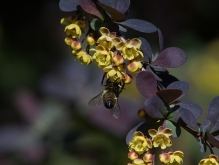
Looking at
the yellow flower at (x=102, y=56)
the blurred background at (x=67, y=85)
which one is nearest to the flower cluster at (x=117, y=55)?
the yellow flower at (x=102, y=56)

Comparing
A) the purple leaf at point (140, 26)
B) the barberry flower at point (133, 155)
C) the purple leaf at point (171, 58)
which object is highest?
the purple leaf at point (140, 26)

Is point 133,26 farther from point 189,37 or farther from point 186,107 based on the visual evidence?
point 189,37

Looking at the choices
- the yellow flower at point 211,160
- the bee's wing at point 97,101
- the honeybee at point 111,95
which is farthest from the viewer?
the bee's wing at point 97,101

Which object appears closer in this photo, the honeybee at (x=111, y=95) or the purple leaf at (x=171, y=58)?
the purple leaf at (x=171, y=58)

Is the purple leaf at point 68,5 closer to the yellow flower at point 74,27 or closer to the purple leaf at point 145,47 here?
the yellow flower at point 74,27

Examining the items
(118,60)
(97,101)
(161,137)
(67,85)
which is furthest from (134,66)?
(67,85)

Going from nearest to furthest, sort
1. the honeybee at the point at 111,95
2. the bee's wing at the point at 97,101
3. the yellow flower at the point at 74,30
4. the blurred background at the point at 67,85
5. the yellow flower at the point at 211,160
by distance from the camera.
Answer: the yellow flower at the point at 211,160, the yellow flower at the point at 74,30, the honeybee at the point at 111,95, the bee's wing at the point at 97,101, the blurred background at the point at 67,85

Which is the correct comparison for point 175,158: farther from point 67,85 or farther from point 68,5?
point 67,85
